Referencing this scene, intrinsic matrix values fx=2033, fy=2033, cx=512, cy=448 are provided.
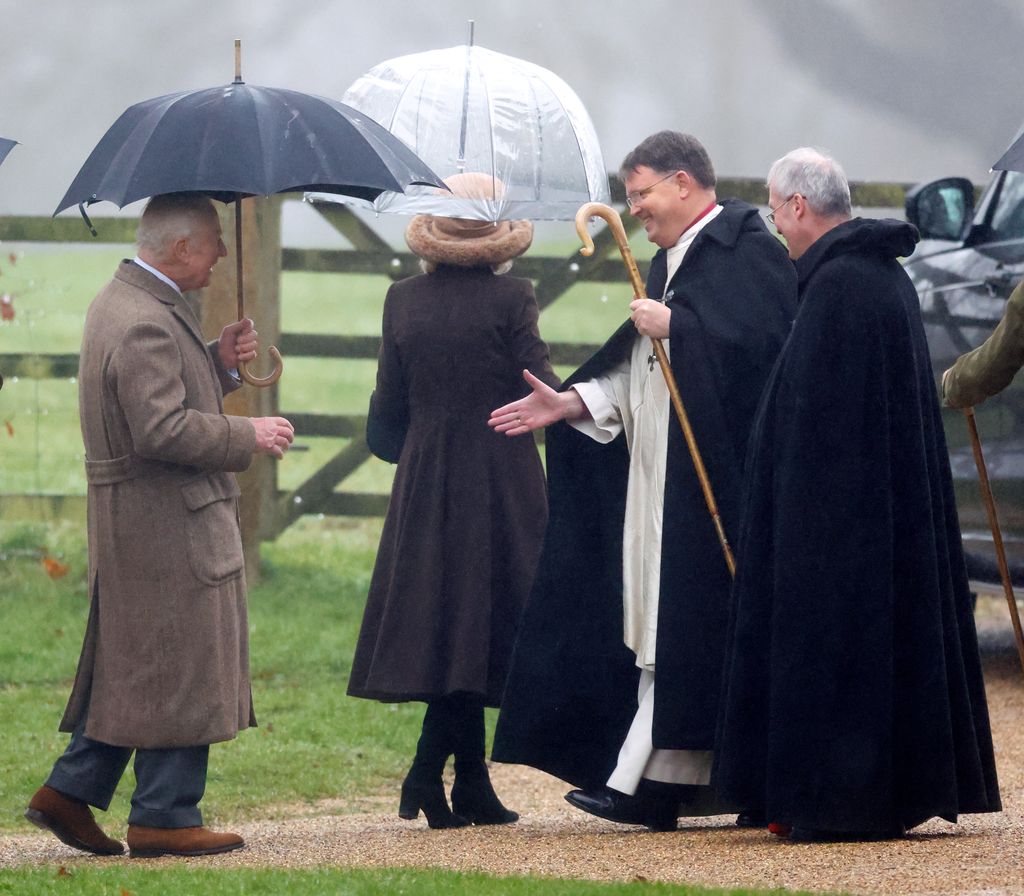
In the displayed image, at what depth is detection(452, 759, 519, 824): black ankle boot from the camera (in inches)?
224

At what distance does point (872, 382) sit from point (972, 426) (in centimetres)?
54

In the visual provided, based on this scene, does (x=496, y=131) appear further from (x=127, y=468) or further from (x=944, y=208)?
(x=944, y=208)

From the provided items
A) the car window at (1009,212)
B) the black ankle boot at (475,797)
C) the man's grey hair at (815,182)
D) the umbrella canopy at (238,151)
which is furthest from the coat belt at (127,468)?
the car window at (1009,212)

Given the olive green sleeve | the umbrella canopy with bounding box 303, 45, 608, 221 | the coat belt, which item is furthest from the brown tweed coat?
the olive green sleeve

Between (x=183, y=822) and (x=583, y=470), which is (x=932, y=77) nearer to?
(x=583, y=470)

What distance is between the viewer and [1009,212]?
24.7 ft

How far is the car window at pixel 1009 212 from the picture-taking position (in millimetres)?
7469

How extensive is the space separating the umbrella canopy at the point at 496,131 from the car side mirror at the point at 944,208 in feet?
7.18

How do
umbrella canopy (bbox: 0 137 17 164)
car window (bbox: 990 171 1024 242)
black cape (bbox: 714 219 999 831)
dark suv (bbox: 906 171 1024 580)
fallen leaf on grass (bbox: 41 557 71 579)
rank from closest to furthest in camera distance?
umbrella canopy (bbox: 0 137 17 164)
black cape (bbox: 714 219 999 831)
dark suv (bbox: 906 171 1024 580)
car window (bbox: 990 171 1024 242)
fallen leaf on grass (bbox: 41 557 71 579)

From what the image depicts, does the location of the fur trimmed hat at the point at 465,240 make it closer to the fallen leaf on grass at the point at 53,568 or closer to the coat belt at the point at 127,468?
the coat belt at the point at 127,468

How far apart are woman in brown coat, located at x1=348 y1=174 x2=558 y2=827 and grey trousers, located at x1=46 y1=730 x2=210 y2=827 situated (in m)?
0.76

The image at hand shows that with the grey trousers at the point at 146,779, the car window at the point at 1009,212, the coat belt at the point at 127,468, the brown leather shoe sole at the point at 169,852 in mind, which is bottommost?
the brown leather shoe sole at the point at 169,852

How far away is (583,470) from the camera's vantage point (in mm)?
5543

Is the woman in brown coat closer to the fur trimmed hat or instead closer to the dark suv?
the fur trimmed hat
